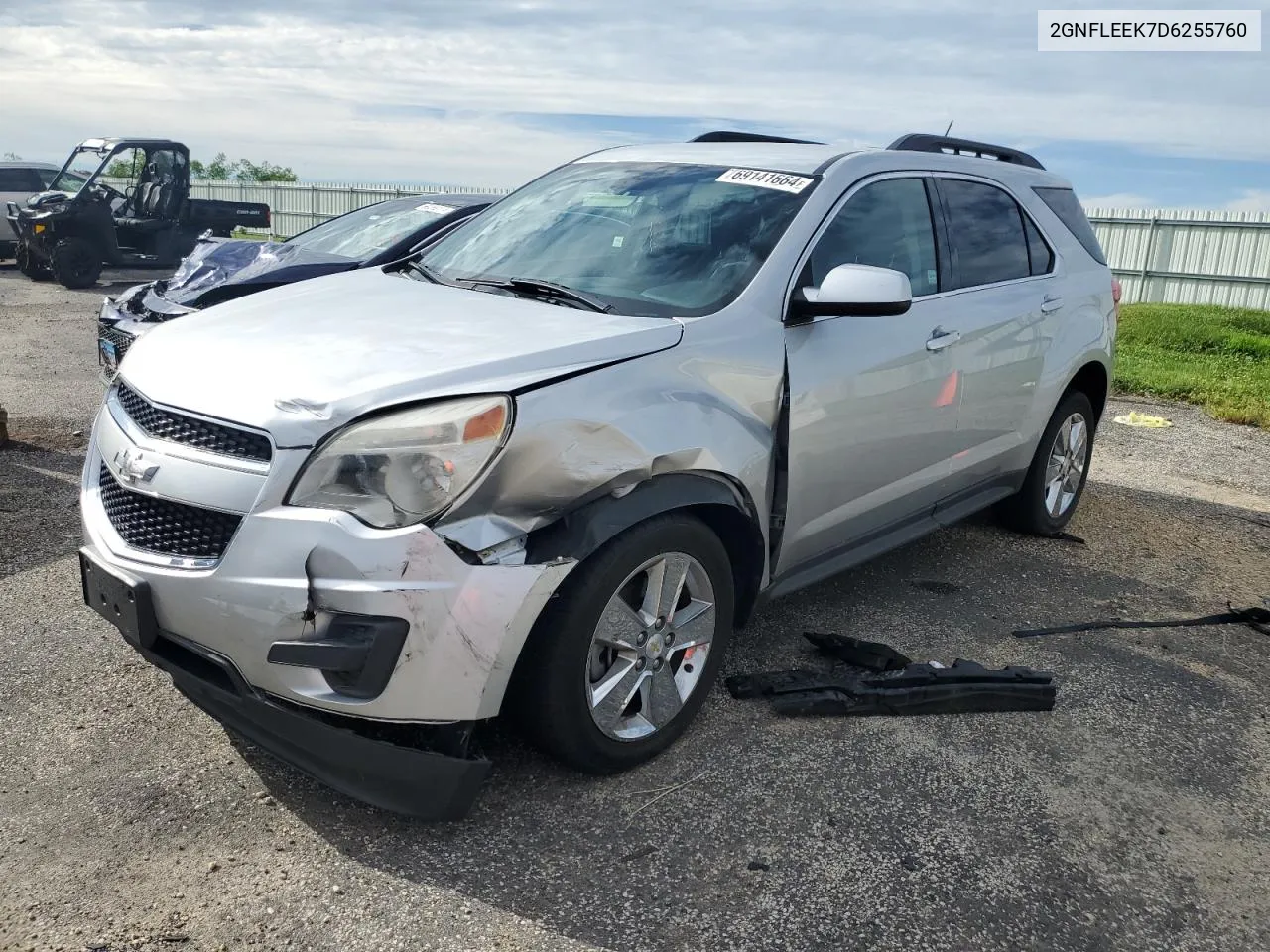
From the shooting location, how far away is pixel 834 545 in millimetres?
4023

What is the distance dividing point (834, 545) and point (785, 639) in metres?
0.50

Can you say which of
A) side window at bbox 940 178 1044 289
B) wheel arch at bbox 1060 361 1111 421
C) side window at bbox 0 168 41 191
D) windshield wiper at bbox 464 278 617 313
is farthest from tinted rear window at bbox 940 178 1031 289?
side window at bbox 0 168 41 191

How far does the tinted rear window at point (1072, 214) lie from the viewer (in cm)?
545

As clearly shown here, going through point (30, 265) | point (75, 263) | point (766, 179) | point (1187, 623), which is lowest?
point (30, 265)

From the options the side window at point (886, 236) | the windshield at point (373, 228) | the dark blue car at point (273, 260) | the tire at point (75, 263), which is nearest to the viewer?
the side window at point (886, 236)

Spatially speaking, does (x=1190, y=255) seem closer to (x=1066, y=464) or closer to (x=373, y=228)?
(x=1066, y=464)

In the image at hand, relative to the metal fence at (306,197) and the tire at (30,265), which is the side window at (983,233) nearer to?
the tire at (30,265)

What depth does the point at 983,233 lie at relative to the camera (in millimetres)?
4770

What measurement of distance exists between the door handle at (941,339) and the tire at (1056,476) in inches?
51.2

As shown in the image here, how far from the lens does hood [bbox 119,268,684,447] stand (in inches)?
107

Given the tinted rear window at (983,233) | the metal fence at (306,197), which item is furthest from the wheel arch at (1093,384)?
the metal fence at (306,197)

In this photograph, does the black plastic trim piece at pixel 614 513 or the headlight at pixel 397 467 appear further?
the black plastic trim piece at pixel 614 513

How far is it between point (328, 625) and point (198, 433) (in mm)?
636

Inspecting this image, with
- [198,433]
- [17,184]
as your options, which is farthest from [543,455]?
[17,184]
